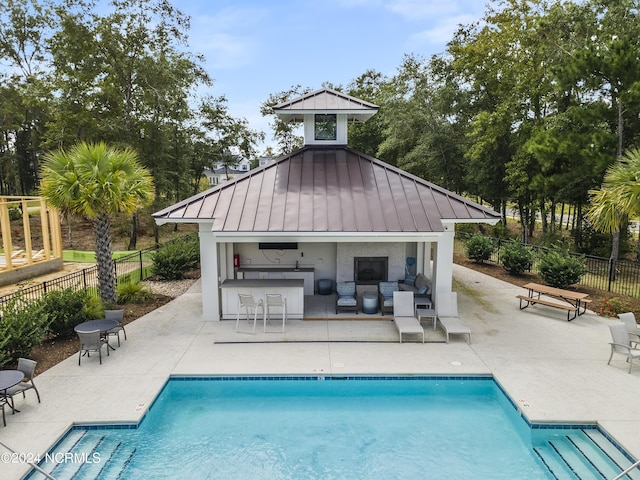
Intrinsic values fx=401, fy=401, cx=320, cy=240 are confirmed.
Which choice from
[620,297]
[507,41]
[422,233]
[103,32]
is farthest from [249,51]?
[620,297]

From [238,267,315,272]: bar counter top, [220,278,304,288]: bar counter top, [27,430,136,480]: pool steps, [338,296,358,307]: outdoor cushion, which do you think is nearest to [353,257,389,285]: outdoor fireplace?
[238,267,315,272]: bar counter top

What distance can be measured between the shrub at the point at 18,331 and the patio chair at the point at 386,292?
8874 millimetres

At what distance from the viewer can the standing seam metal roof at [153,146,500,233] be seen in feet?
36.2

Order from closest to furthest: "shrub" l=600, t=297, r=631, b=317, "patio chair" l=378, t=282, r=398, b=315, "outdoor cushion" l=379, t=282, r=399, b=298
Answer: "patio chair" l=378, t=282, r=398, b=315 → "shrub" l=600, t=297, r=631, b=317 → "outdoor cushion" l=379, t=282, r=399, b=298

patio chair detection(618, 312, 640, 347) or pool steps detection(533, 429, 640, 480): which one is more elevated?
patio chair detection(618, 312, 640, 347)

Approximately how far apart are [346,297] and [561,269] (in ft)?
27.0

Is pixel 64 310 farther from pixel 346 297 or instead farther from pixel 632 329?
pixel 632 329

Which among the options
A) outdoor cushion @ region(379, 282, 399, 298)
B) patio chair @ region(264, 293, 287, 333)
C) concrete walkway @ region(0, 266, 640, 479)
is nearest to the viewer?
concrete walkway @ region(0, 266, 640, 479)

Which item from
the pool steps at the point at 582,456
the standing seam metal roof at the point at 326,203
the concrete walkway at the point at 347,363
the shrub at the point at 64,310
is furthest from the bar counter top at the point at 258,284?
the pool steps at the point at 582,456

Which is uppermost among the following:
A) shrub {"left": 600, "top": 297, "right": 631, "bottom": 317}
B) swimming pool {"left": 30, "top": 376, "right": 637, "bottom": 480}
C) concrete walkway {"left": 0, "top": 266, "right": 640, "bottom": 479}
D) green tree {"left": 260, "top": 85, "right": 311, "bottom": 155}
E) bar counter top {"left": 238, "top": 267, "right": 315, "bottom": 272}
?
green tree {"left": 260, "top": 85, "right": 311, "bottom": 155}

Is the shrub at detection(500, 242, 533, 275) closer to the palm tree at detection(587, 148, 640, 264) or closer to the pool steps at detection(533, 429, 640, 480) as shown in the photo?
the palm tree at detection(587, 148, 640, 264)

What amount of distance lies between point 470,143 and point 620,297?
1527cm

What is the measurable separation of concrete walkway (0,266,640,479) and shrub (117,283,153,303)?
4.57 feet

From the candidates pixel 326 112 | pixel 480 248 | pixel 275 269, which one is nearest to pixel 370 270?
pixel 275 269
